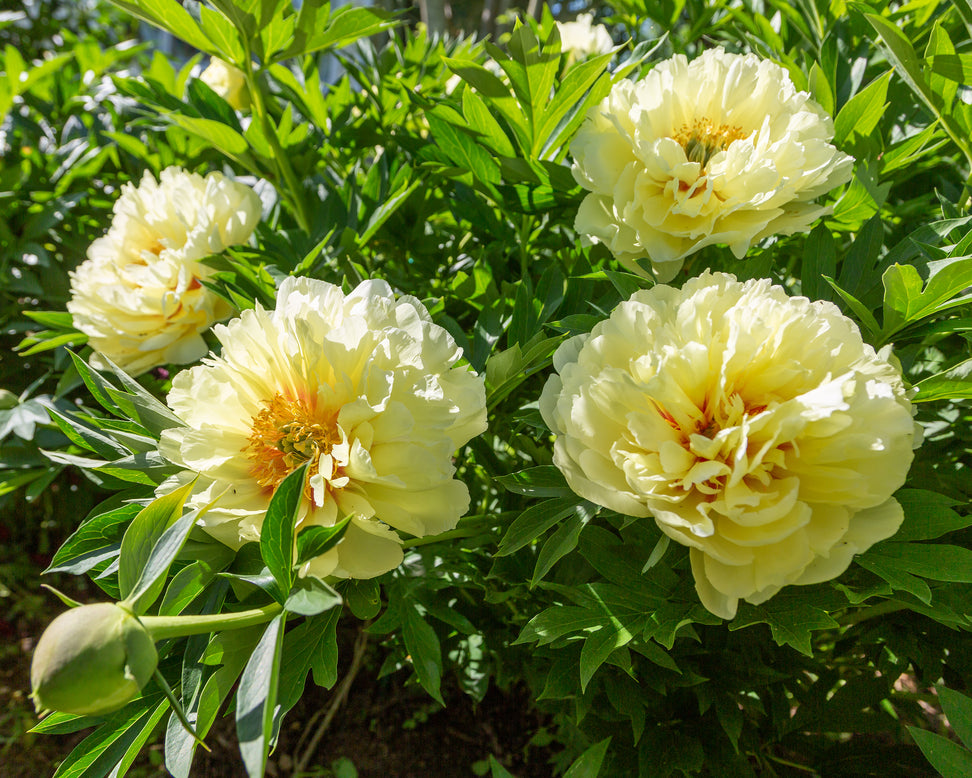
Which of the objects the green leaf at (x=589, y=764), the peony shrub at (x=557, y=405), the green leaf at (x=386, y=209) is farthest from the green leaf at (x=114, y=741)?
the green leaf at (x=386, y=209)

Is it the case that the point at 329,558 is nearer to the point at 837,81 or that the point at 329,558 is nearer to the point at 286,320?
the point at 286,320

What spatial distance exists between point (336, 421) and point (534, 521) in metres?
0.19

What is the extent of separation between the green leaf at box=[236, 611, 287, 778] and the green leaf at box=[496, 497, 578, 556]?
0.67ft

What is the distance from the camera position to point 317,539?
18.8 inches

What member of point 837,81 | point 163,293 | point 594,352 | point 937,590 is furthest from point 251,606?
point 837,81

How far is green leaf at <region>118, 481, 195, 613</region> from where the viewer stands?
47 cm

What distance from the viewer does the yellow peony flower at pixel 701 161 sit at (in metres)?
0.64

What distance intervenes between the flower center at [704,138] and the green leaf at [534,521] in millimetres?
394

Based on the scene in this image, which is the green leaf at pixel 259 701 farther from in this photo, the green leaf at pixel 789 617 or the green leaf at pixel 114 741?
the green leaf at pixel 789 617

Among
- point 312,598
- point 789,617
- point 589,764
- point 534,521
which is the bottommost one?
point 589,764

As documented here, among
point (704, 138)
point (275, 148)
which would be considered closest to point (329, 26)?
point (275, 148)

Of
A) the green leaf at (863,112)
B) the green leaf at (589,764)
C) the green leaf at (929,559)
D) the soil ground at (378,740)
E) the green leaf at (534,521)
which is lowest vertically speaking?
the soil ground at (378,740)

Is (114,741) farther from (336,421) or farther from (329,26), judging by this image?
(329,26)

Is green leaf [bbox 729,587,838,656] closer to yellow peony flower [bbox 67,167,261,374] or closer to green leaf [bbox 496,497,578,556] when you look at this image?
green leaf [bbox 496,497,578,556]
